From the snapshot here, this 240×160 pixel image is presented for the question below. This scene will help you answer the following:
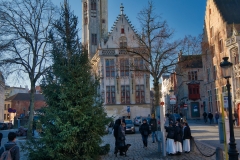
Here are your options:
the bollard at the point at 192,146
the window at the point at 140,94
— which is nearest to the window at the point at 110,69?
the window at the point at 140,94

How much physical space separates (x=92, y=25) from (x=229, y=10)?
85.2ft

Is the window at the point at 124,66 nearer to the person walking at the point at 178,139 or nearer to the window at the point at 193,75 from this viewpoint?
the person walking at the point at 178,139

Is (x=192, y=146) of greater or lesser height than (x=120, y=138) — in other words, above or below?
below

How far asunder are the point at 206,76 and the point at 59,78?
1441 inches

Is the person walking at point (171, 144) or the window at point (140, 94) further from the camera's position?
the window at point (140, 94)

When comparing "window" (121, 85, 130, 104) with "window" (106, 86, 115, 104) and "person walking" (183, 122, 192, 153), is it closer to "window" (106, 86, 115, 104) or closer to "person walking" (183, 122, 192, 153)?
"window" (106, 86, 115, 104)

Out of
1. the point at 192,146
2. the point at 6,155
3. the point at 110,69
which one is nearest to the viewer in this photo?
the point at 6,155

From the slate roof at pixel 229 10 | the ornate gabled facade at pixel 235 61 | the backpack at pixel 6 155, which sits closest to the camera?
the backpack at pixel 6 155

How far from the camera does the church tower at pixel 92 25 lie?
53062 millimetres

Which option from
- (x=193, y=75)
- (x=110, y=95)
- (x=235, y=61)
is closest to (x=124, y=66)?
(x=235, y=61)

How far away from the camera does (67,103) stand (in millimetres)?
10227

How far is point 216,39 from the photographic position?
38.4 meters

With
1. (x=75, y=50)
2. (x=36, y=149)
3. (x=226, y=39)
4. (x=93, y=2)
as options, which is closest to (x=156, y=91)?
(x=75, y=50)

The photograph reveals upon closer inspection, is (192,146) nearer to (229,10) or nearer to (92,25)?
(229,10)
